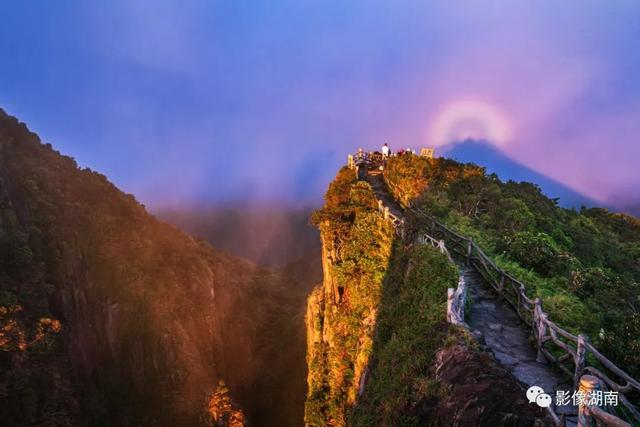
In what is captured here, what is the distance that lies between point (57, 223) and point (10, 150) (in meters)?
13.9

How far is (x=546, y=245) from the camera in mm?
16359

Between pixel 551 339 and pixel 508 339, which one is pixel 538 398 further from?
pixel 508 339

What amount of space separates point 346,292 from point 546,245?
1259 cm

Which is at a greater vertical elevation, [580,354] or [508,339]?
[508,339]

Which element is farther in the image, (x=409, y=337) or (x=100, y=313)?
(x=100, y=313)

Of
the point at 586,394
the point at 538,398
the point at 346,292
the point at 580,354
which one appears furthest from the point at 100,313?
the point at 586,394

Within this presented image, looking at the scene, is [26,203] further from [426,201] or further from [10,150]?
[426,201]

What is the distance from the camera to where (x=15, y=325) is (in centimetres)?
3350

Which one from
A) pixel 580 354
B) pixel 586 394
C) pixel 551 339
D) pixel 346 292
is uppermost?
pixel 346 292

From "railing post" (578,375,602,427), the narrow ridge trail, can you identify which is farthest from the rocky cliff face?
"railing post" (578,375,602,427)

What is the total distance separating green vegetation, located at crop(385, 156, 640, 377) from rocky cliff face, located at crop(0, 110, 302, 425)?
35.9m

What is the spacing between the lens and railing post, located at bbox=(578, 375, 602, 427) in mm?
5031

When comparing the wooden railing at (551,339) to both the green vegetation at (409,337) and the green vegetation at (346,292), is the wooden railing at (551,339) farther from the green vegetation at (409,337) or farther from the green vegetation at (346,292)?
the green vegetation at (346,292)

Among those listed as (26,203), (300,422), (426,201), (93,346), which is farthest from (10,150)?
(426,201)
